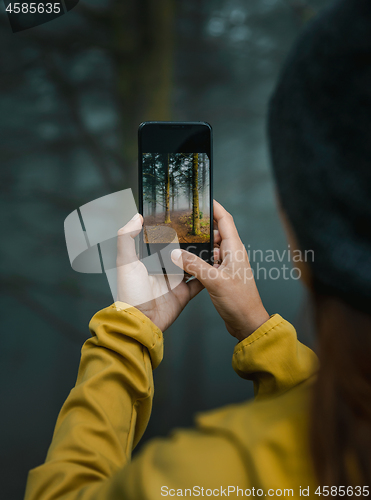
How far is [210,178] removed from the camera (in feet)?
1.71

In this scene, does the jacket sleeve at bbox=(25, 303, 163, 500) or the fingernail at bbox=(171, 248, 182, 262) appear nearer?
the jacket sleeve at bbox=(25, 303, 163, 500)

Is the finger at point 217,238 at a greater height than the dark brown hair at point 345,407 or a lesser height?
greater

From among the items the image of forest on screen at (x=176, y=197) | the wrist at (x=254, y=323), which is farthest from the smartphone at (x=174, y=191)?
the wrist at (x=254, y=323)

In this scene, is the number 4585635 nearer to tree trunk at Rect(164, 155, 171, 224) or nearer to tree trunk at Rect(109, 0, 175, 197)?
tree trunk at Rect(109, 0, 175, 197)

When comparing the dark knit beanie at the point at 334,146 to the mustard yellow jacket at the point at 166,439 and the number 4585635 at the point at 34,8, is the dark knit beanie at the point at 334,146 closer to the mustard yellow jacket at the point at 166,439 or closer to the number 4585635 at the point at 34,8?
the mustard yellow jacket at the point at 166,439

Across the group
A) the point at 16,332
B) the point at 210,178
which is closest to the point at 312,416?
the point at 210,178

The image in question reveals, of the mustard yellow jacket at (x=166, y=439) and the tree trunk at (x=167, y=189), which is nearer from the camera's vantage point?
the mustard yellow jacket at (x=166, y=439)

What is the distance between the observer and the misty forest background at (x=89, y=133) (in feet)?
2.06

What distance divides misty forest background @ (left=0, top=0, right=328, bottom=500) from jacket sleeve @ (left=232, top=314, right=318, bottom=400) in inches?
13.5

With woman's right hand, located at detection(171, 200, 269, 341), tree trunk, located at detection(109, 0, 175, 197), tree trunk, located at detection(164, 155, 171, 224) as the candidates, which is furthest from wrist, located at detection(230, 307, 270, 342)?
tree trunk, located at detection(109, 0, 175, 197)

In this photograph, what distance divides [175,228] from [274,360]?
0.89 feet

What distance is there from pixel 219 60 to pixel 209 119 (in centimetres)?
13

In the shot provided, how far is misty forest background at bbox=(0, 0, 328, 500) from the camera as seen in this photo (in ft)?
2.06

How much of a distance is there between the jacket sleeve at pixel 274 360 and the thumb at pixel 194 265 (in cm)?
11
